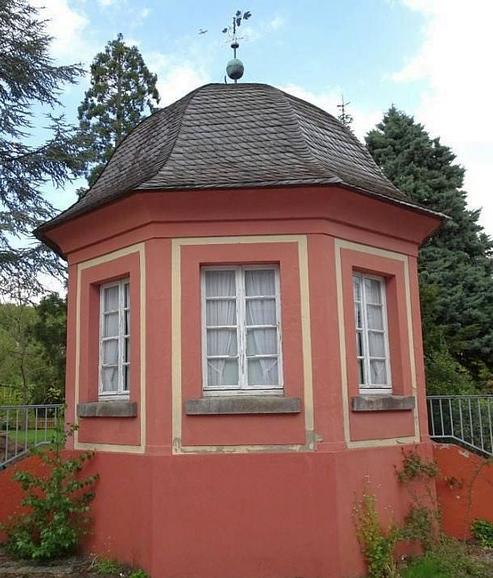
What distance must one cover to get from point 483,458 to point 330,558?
3.07 metres

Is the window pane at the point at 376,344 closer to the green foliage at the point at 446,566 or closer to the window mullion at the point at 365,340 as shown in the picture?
the window mullion at the point at 365,340

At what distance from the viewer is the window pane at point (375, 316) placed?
7.95m

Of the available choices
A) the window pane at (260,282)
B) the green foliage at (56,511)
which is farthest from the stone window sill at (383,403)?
the green foliage at (56,511)

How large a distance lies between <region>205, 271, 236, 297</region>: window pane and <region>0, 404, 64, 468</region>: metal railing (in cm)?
321

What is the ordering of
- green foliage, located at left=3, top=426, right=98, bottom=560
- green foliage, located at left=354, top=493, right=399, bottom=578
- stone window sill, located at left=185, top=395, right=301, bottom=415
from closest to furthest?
1. green foliage, located at left=354, top=493, right=399, bottom=578
2. stone window sill, located at left=185, top=395, right=301, bottom=415
3. green foliage, located at left=3, top=426, right=98, bottom=560

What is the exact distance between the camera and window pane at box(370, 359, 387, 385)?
25.7 feet

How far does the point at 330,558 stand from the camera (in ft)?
21.4

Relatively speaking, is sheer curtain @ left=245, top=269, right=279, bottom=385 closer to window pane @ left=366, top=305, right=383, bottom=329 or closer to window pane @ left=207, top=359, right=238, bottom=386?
window pane @ left=207, top=359, right=238, bottom=386

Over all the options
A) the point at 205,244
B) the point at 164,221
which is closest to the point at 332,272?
the point at 205,244

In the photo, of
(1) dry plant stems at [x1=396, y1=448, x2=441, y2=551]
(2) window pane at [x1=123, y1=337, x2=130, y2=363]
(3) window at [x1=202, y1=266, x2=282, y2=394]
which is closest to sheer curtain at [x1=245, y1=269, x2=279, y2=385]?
(3) window at [x1=202, y1=266, x2=282, y2=394]

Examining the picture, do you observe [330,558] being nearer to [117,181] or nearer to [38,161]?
[117,181]

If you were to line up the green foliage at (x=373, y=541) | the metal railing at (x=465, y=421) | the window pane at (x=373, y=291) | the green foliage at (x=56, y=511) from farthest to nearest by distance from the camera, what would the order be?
1. the metal railing at (x=465, y=421)
2. the window pane at (x=373, y=291)
3. the green foliage at (x=56, y=511)
4. the green foliage at (x=373, y=541)

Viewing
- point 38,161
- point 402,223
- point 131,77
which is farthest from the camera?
point 131,77

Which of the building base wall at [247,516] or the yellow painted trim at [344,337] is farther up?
the yellow painted trim at [344,337]
